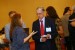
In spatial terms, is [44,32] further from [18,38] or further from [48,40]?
[18,38]

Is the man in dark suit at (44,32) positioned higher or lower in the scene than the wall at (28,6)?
lower

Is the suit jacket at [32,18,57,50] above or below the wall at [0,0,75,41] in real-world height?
below

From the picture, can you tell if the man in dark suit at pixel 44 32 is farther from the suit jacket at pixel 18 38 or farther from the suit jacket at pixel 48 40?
the suit jacket at pixel 18 38

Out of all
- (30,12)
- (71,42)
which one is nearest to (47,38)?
(71,42)

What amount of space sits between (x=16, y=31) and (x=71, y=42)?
2.32 m

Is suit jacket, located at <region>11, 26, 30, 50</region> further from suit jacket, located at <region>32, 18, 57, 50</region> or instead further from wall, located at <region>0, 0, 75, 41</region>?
wall, located at <region>0, 0, 75, 41</region>

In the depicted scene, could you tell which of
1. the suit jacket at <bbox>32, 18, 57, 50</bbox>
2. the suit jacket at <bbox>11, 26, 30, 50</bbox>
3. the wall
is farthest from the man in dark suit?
the wall

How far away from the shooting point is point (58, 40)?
19.5ft

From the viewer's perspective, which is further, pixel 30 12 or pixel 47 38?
pixel 30 12

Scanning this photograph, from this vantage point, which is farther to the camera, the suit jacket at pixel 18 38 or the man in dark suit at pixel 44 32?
the man in dark suit at pixel 44 32

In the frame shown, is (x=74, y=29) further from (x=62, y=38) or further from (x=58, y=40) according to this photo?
(x=62, y=38)

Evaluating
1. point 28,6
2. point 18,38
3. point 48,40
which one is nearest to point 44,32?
point 48,40

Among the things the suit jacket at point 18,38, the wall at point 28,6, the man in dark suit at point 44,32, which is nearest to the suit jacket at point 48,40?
the man in dark suit at point 44,32

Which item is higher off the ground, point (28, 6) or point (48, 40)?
point (28, 6)
